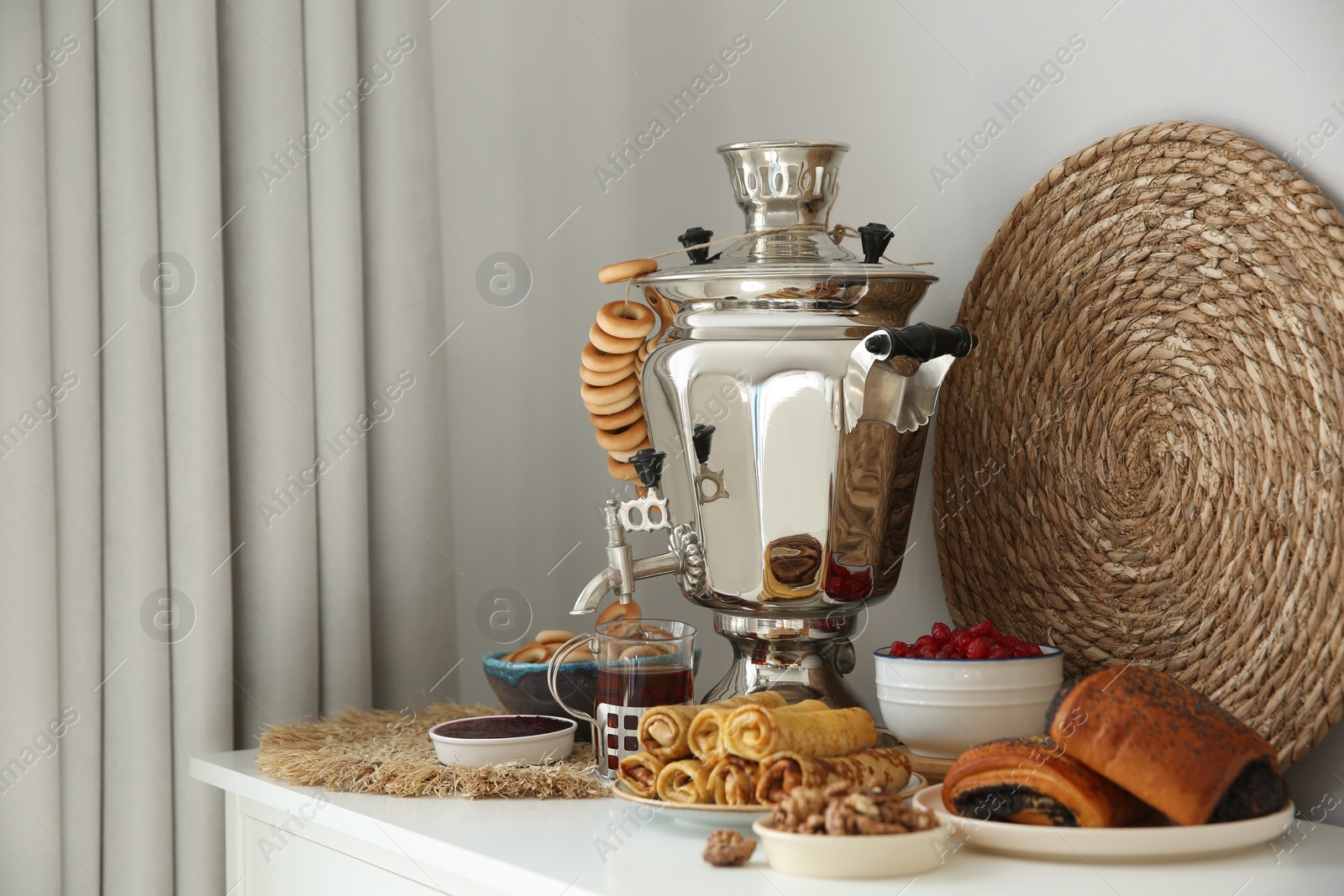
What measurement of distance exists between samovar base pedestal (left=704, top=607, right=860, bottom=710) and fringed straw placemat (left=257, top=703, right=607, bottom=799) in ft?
0.53

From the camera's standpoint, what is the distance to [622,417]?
3.79 ft

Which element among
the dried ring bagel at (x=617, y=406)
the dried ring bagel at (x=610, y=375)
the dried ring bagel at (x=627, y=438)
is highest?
the dried ring bagel at (x=610, y=375)

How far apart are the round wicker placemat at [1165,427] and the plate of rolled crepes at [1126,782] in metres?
0.19

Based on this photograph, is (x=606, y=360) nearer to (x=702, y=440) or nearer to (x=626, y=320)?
(x=626, y=320)

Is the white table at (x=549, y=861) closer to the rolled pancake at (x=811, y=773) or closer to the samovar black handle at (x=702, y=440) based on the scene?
the rolled pancake at (x=811, y=773)

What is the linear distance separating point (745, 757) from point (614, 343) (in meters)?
0.45

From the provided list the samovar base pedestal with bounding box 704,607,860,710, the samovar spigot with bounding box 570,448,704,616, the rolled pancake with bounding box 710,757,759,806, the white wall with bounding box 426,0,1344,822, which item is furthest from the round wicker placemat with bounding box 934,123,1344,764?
the rolled pancake with bounding box 710,757,759,806

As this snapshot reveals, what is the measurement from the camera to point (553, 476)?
164 cm

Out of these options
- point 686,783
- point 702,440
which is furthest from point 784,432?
point 686,783

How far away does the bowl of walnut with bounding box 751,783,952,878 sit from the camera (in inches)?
27.4

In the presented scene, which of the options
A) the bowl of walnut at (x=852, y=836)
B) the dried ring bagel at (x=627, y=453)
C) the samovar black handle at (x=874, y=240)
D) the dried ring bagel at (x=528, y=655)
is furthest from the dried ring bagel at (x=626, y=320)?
the bowl of walnut at (x=852, y=836)

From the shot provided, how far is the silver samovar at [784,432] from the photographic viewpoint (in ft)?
3.19

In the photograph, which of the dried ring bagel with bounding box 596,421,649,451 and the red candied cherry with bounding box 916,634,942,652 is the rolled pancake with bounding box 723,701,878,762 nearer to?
the red candied cherry with bounding box 916,634,942,652

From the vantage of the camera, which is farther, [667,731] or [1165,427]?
[1165,427]
